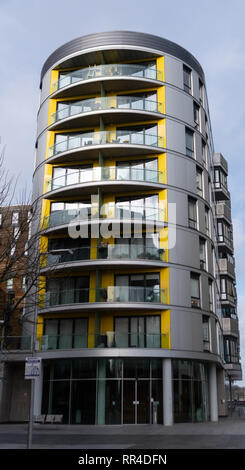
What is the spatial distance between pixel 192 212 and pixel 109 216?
589 centimetres

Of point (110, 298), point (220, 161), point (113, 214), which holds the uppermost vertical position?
point (220, 161)

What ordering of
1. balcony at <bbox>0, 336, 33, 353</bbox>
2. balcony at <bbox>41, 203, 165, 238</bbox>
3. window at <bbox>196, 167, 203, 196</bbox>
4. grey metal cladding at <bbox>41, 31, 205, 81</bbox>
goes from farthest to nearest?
window at <bbox>196, 167, 203, 196</bbox>, grey metal cladding at <bbox>41, 31, 205, 81</bbox>, balcony at <bbox>0, 336, 33, 353</bbox>, balcony at <bbox>41, 203, 165, 238</bbox>

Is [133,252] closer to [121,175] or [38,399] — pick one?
[121,175]

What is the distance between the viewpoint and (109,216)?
30938 millimetres

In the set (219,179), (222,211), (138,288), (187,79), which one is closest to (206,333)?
(138,288)

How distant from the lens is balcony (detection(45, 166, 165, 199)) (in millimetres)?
31234

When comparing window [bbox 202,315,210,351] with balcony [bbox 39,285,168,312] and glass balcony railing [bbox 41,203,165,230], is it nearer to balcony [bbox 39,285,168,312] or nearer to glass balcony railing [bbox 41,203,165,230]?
balcony [bbox 39,285,168,312]

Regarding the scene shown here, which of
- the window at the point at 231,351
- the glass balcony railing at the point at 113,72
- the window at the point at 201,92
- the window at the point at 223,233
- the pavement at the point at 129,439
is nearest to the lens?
the pavement at the point at 129,439

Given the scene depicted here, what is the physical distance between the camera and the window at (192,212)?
33.0 meters

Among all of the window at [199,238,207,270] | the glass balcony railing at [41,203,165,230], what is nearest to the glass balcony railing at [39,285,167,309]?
the glass balcony railing at [41,203,165,230]

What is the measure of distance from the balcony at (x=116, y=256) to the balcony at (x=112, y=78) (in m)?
11.0

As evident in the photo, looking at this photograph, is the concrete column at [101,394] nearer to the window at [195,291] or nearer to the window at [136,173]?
the window at [195,291]

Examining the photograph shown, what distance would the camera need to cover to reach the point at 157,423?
2822cm

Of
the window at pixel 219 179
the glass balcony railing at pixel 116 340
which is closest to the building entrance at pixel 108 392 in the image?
the glass balcony railing at pixel 116 340
